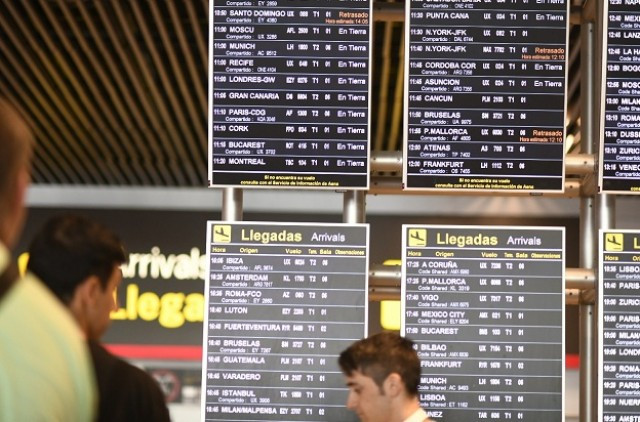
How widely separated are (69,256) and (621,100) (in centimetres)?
264

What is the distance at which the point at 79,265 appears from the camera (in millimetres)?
2232

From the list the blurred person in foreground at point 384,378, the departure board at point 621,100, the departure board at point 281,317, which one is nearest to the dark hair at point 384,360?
the blurred person in foreground at point 384,378

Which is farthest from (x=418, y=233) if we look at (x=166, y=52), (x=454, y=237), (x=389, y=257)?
(x=389, y=257)

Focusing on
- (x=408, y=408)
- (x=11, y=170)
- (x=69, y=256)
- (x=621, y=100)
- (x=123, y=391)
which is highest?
(x=621, y=100)

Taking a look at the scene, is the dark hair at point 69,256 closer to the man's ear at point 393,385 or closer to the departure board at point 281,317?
the man's ear at point 393,385

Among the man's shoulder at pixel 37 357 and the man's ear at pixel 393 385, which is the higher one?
the man's shoulder at pixel 37 357

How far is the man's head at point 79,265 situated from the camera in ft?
7.28

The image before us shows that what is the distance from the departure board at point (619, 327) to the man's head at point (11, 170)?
3.37m

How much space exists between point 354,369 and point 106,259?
150cm

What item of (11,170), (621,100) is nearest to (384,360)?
(621,100)

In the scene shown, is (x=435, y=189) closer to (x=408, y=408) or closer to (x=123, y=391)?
(x=408, y=408)

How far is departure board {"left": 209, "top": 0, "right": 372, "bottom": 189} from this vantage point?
430 centimetres

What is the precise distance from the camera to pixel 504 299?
4324mm

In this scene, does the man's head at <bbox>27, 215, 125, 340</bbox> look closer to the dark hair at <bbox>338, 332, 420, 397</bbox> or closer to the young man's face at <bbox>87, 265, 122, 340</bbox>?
the young man's face at <bbox>87, 265, 122, 340</bbox>
